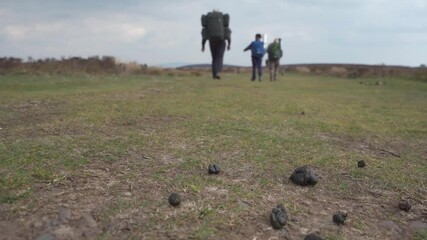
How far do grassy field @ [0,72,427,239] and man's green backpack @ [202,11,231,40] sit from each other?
8.62m

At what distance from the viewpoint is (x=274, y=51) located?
2066 cm

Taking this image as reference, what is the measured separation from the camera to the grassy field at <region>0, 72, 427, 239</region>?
3.04m

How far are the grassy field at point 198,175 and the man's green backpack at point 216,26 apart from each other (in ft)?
28.3

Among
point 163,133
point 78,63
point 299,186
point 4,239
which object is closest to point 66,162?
point 4,239

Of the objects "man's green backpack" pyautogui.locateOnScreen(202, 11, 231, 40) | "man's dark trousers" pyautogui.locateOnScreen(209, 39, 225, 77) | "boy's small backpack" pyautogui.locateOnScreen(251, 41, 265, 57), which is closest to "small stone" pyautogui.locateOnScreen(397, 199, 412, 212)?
"man's green backpack" pyautogui.locateOnScreen(202, 11, 231, 40)

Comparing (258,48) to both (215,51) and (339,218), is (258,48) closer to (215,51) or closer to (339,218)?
(215,51)

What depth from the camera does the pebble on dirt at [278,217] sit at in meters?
3.08

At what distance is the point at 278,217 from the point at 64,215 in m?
1.49

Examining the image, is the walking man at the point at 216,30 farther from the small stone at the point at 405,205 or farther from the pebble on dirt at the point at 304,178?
the small stone at the point at 405,205

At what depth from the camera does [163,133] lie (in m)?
5.71

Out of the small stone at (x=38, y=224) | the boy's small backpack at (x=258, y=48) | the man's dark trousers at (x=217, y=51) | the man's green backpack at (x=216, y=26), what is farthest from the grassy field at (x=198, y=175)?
the boy's small backpack at (x=258, y=48)

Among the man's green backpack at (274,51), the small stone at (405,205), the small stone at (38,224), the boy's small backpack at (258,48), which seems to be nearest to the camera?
the small stone at (38,224)

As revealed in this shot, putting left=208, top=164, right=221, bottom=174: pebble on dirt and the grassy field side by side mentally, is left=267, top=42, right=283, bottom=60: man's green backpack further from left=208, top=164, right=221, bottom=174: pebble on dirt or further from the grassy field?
left=208, top=164, right=221, bottom=174: pebble on dirt

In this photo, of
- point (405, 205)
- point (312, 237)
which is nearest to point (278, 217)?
point (312, 237)
